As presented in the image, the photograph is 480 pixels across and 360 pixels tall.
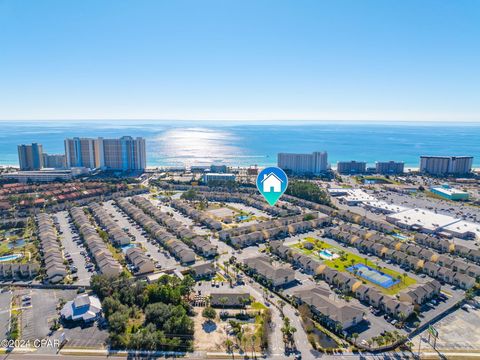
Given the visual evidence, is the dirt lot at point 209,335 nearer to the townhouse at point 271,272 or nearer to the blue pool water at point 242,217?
the townhouse at point 271,272

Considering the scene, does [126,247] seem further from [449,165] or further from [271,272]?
[449,165]

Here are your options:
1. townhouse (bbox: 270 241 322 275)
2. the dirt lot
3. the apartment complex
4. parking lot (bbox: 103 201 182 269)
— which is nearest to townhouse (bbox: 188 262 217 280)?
parking lot (bbox: 103 201 182 269)

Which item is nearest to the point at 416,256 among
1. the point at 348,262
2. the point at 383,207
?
the point at 348,262

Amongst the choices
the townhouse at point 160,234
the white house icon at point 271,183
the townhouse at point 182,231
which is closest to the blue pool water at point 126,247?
the townhouse at point 160,234

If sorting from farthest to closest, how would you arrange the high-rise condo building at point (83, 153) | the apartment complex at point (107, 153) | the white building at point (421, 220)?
the apartment complex at point (107, 153), the high-rise condo building at point (83, 153), the white building at point (421, 220)

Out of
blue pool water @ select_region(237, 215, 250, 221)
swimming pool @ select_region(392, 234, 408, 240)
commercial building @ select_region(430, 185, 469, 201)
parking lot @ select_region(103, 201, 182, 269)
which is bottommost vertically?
parking lot @ select_region(103, 201, 182, 269)

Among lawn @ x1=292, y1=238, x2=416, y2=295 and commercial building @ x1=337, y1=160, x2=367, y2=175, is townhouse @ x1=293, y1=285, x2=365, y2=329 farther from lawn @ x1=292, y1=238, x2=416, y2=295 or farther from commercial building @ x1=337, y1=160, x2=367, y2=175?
commercial building @ x1=337, y1=160, x2=367, y2=175

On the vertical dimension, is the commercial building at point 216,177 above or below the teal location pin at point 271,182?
below

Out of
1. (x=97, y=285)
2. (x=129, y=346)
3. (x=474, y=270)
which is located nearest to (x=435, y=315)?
(x=474, y=270)
